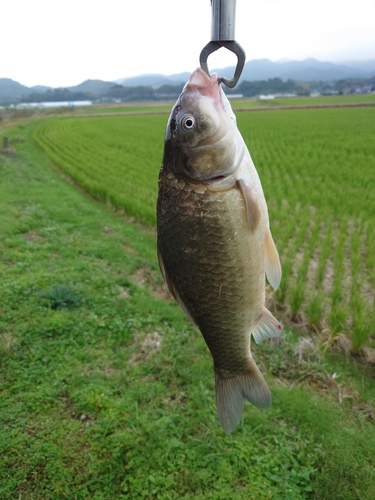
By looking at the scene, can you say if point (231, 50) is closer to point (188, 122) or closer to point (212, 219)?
point (188, 122)

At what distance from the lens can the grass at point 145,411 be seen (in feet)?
8.93

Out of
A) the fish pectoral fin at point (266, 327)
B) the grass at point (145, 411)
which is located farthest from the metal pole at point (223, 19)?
the grass at point (145, 411)

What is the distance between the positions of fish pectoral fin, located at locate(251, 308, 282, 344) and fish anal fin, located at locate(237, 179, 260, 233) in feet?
1.48

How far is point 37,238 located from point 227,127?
634cm

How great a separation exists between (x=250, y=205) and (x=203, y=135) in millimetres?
301

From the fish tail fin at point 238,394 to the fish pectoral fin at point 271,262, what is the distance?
392mm

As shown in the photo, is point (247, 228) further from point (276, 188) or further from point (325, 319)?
point (276, 188)

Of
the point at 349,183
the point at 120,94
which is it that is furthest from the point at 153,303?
the point at 120,94

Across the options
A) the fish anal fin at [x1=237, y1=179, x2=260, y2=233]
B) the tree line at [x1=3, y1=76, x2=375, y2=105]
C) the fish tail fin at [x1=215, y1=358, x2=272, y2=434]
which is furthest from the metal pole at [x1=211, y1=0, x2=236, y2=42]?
the tree line at [x1=3, y1=76, x2=375, y2=105]

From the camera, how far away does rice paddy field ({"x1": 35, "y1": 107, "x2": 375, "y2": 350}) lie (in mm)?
4848

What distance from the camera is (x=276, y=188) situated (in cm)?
980

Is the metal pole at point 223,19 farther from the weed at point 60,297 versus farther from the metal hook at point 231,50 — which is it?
the weed at point 60,297

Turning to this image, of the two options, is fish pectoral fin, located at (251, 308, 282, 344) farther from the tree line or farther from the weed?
the tree line

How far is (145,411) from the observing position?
3.30 meters
